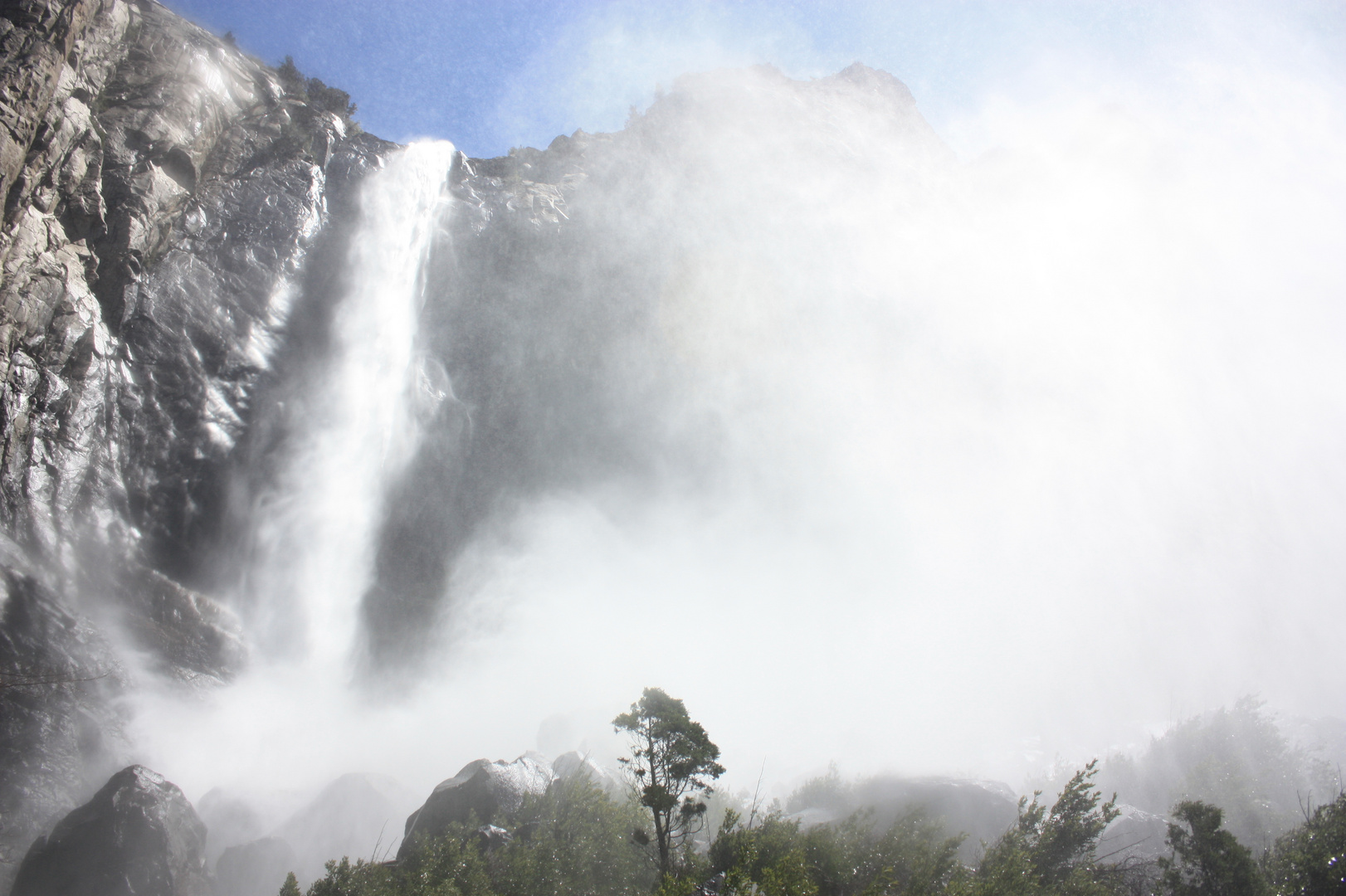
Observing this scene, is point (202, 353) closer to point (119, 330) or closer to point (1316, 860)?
point (119, 330)

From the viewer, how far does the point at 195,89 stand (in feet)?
76.7

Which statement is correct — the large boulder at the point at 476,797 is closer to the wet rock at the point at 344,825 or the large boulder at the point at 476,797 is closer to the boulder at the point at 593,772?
the wet rock at the point at 344,825

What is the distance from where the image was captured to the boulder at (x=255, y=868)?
1936 cm

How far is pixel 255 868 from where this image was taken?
19938 mm

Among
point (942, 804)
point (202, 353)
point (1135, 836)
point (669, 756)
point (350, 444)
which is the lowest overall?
point (1135, 836)

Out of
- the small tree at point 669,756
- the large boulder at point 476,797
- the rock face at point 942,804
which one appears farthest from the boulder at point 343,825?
the rock face at point 942,804

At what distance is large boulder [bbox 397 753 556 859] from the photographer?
19.3 m

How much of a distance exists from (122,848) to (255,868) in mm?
6813

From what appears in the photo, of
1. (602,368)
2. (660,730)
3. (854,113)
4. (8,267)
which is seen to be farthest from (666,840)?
(854,113)

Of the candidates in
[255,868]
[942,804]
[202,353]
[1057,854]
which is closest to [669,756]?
[1057,854]

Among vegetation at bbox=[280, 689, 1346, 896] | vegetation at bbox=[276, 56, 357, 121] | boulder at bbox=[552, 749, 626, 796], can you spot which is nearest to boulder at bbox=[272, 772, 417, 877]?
boulder at bbox=[552, 749, 626, 796]

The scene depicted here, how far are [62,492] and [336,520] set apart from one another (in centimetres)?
964

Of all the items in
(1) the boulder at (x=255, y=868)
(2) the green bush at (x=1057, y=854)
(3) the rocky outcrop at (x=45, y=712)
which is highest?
(3) the rocky outcrop at (x=45, y=712)

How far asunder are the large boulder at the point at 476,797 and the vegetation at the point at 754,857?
0.77 metres
